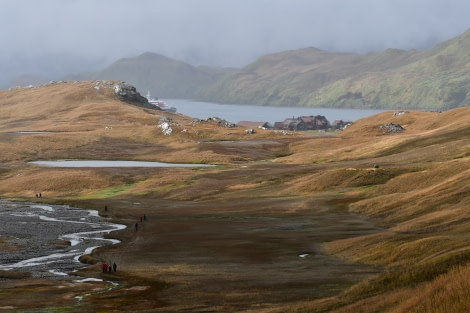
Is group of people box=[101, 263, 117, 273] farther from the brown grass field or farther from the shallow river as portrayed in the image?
the shallow river

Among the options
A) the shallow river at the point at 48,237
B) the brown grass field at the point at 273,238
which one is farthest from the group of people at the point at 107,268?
the shallow river at the point at 48,237

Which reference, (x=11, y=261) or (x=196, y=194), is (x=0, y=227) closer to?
(x=11, y=261)

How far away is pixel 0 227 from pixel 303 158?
101582mm

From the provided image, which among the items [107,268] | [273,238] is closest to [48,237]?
[273,238]

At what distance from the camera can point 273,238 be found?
3489 inches

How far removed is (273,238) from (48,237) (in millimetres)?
28752

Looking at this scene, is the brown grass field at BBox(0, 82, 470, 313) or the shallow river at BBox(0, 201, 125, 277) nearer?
the brown grass field at BBox(0, 82, 470, 313)

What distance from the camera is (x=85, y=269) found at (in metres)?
73.8

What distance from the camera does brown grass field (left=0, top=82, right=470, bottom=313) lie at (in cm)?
4644

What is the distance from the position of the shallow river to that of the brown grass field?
292 centimetres

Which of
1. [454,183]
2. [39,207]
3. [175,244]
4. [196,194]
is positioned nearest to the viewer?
[175,244]

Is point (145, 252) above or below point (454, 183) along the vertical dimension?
below

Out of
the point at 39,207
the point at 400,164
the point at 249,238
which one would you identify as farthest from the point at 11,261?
the point at 400,164

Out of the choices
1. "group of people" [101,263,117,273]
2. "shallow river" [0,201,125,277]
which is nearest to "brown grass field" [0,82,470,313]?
"group of people" [101,263,117,273]
